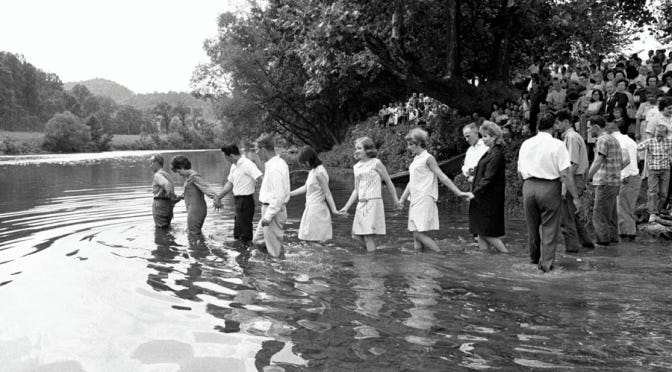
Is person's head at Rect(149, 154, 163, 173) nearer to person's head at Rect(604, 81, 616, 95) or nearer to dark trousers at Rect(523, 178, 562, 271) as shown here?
dark trousers at Rect(523, 178, 562, 271)

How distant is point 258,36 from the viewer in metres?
40.2

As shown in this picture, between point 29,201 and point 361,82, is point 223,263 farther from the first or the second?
point 361,82

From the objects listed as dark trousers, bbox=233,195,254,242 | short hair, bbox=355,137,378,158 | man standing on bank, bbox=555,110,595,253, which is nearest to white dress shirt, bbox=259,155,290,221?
short hair, bbox=355,137,378,158

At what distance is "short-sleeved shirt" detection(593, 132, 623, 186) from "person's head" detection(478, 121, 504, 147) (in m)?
2.03

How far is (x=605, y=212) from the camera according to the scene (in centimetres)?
949

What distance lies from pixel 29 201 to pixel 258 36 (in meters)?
24.9

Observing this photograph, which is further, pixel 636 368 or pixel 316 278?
pixel 316 278

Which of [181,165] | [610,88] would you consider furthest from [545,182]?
[610,88]

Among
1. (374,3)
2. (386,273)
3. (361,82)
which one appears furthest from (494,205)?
(361,82)

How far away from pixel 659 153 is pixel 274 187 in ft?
23.8

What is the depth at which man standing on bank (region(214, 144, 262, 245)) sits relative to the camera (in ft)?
31.1

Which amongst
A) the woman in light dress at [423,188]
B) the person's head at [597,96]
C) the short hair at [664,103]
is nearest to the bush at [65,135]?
the person's head at [597,96]

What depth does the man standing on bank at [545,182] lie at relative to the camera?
7.03m

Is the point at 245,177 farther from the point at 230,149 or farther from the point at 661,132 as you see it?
the point at 661,132
